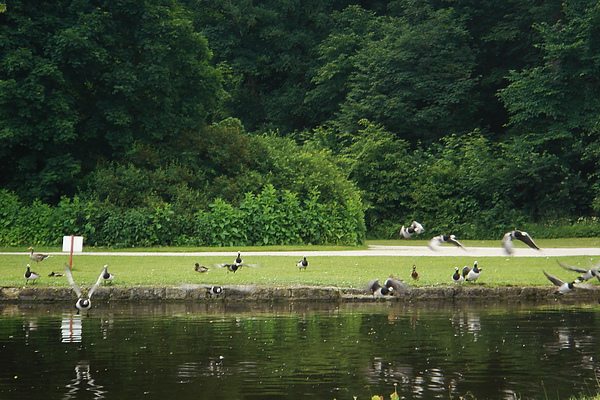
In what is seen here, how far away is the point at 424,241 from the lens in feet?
131

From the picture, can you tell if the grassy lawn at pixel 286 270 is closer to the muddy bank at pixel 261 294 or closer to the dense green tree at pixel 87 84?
the muddy bank at pixel 261 294

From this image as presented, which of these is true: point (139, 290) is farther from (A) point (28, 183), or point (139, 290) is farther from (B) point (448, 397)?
(A) point (28, 183)

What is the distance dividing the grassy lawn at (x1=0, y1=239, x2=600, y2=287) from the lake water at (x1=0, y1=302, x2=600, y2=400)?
1.78 m

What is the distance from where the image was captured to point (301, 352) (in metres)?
12.4

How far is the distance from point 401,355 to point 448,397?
2.55 metres

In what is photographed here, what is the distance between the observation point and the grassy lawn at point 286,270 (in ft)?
62.9

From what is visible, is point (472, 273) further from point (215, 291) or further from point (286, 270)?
point (215, 291)

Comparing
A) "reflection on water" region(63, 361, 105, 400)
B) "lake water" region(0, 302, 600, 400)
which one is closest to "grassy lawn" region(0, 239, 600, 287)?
"lake water" region(0, 302, 600, 400)

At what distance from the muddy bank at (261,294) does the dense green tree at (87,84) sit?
45.1ft

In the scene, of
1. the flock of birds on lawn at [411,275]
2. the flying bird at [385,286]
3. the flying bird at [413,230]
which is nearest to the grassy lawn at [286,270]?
the flock of birds on lawn at [411,275]

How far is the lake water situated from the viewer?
10078 millimetres

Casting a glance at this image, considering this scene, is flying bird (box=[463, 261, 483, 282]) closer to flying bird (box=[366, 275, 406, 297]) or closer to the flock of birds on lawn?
the flock of birds on lawn

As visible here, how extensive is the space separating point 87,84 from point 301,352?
1050 inches

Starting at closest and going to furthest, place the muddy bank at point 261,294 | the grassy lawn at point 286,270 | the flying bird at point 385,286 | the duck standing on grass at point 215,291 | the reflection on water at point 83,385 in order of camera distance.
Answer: the reflection on water at point 83,385 → the flying bird at point 385,286 → the duck standing on grass at point 215,291 → the muddy bank at point 261,294 → the grassy lawn at point 286,270
